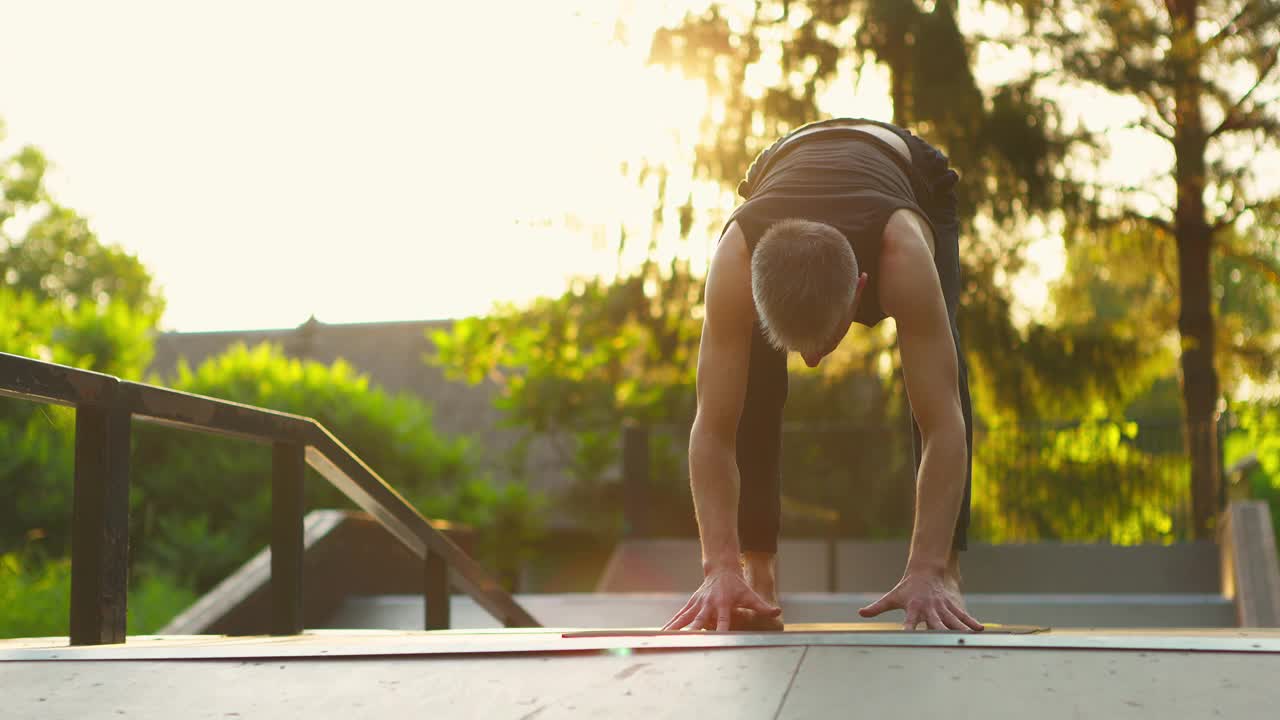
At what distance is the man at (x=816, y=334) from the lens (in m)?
2.73

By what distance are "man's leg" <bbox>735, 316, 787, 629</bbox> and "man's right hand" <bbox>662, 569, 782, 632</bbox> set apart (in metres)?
0.55

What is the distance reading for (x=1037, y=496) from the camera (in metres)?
11.6

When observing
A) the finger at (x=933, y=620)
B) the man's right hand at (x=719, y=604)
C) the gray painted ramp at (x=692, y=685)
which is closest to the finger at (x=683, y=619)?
the man's right hand at (x=719, y=604)

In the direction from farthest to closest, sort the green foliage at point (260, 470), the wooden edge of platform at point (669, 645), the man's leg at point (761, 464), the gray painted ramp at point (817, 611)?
the green foliage at point (260, 470), the gray painted ramp at point (817, 611), the man's leg at point (761, 464), the wooden edge of platform at point (669, 645)

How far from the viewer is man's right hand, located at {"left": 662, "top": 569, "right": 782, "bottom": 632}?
2795 mm

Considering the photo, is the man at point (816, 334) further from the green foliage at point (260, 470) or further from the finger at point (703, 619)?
the green foliage at point (260, 470)

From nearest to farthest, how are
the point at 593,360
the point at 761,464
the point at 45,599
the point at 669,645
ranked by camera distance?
the point at 669,645, the point at 761,464, the point at 45,599, the point at 593,360

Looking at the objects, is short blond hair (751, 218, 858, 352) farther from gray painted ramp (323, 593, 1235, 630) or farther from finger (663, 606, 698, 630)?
gray painted ramp (323, 593, 1235, 630)

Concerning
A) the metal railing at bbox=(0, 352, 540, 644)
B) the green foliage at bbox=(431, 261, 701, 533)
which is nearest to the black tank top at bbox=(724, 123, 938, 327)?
the metal railing at bbox=(0, 352, 540, 644)

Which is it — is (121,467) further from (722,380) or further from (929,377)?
(929,377)

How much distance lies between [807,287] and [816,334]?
11cm

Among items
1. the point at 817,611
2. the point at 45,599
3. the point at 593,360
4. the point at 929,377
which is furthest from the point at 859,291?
the point at 593,360

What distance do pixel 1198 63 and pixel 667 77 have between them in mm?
4757

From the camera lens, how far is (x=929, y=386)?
2992 millimetres
